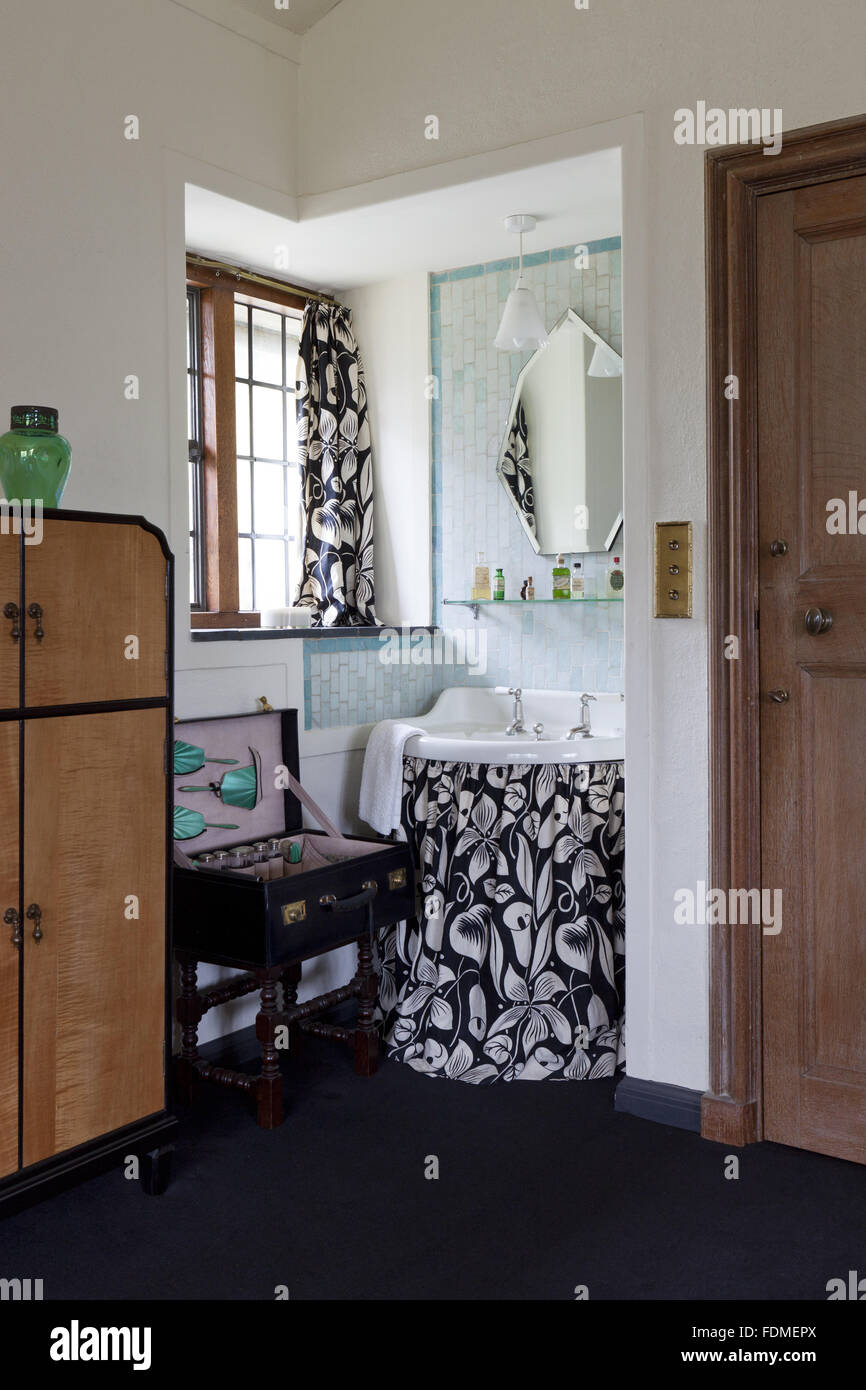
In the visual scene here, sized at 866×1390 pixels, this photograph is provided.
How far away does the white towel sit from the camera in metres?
3.24

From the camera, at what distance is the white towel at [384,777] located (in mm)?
3242

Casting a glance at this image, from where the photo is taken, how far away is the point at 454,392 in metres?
3.82

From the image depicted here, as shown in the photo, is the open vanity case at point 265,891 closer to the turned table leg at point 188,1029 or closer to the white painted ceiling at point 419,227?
the turned table leg at point 188,1029

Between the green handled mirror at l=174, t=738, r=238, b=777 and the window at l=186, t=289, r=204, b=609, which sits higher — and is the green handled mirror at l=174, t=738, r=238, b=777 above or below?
below

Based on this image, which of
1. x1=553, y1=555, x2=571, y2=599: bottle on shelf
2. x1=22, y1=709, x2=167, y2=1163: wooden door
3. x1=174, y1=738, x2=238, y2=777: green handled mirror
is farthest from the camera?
x1=553, y1=555, x2=571, y2=599: bottle on shelf

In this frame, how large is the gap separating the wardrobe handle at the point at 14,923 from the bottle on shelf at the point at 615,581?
2.04m

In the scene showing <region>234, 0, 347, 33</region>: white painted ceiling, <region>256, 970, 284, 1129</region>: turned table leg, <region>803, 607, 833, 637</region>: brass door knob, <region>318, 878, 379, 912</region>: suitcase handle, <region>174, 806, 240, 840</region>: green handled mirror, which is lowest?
<region>256, 970, 284, 1129</region>: turned table leg

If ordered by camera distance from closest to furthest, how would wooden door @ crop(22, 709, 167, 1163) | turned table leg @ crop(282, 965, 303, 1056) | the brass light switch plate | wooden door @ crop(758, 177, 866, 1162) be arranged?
wooden door @ crop(22, 709, 167, 1163), wooden door @ crop(758, 177, 866, 1162), the brass light switch plate, turned table leg @ crop(282, 965, 303, 1056)

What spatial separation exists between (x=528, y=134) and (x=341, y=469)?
4.49ft

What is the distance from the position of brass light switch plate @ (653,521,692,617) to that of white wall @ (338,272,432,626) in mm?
1346

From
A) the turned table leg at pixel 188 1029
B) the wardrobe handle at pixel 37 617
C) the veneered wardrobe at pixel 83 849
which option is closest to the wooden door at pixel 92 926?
the veneered wardrobe at pixel 83 849

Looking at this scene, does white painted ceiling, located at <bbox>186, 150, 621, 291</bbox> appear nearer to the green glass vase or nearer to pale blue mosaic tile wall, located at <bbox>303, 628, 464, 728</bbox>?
the green glass vase

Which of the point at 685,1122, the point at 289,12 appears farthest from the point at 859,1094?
the point at 289,12

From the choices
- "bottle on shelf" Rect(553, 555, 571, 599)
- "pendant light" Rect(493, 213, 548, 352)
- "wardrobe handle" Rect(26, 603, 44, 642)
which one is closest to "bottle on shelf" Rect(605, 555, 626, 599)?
"bottle on shelf" Rect(553, 555, 571, 599)
